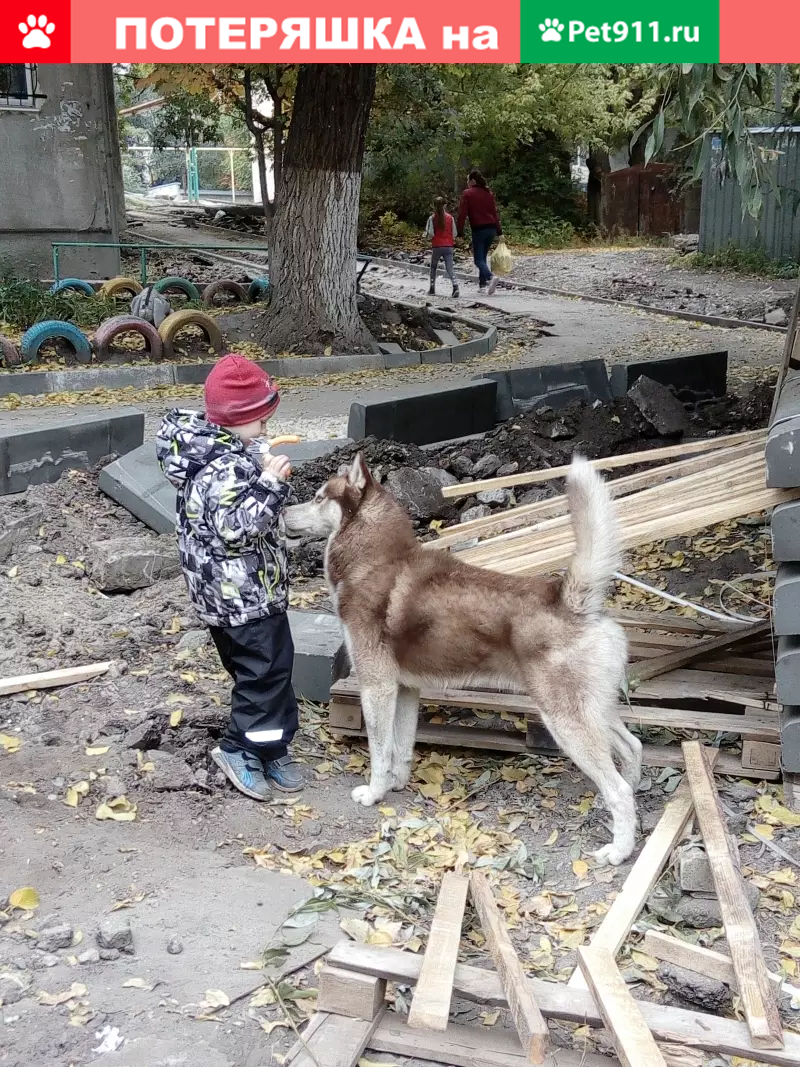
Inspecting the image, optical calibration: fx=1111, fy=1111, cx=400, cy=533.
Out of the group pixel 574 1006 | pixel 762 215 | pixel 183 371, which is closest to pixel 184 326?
pixel 183 371

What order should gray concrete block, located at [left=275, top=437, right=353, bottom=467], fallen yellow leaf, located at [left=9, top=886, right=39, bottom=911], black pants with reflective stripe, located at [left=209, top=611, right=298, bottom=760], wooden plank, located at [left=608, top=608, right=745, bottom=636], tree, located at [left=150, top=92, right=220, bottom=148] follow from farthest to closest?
tree, located at [left=150, top=92, right=220, bottom=148] → gray concrete block, located at [left=275, top=437, right=353, bottom=467] → wooden plank, located at [left=608, top=608, right=745, bottom=636] → black pants with reflective stripe, located at [left=209, top=611, right=298, bottom=760] → fallen yellow leaf, located at [left=9, top=886, right=39, bottom=911]

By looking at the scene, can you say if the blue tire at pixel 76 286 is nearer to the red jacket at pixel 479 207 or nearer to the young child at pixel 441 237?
the young child at pixel 441 237

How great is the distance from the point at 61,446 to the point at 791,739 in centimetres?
632

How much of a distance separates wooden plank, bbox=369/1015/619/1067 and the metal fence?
23390 mm

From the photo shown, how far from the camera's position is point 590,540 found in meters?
4.11

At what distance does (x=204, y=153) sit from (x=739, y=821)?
52.6m

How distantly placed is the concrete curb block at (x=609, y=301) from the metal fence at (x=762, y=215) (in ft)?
13.5

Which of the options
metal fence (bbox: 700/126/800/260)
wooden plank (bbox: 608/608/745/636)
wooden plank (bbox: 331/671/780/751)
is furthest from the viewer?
metal fence (bbox: 700/126/800/260)

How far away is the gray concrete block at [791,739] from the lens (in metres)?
4.54

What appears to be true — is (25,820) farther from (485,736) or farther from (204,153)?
(204,153)

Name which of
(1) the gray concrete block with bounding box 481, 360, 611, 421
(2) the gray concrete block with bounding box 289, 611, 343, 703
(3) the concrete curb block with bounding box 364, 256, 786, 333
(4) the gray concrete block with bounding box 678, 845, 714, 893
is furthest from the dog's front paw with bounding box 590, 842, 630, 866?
(3) the concrete curb block with bounding box 364, 256, 786, 333

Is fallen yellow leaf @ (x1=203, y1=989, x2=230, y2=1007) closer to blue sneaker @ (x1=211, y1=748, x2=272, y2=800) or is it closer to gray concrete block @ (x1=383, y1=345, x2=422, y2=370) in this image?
blue sneaker @ (x1=211, y1=748, x2=272, y2=800)

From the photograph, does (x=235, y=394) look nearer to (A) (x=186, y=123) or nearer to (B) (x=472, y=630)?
(B) (x=472, y=630)

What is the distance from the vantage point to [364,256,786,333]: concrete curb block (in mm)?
18688
